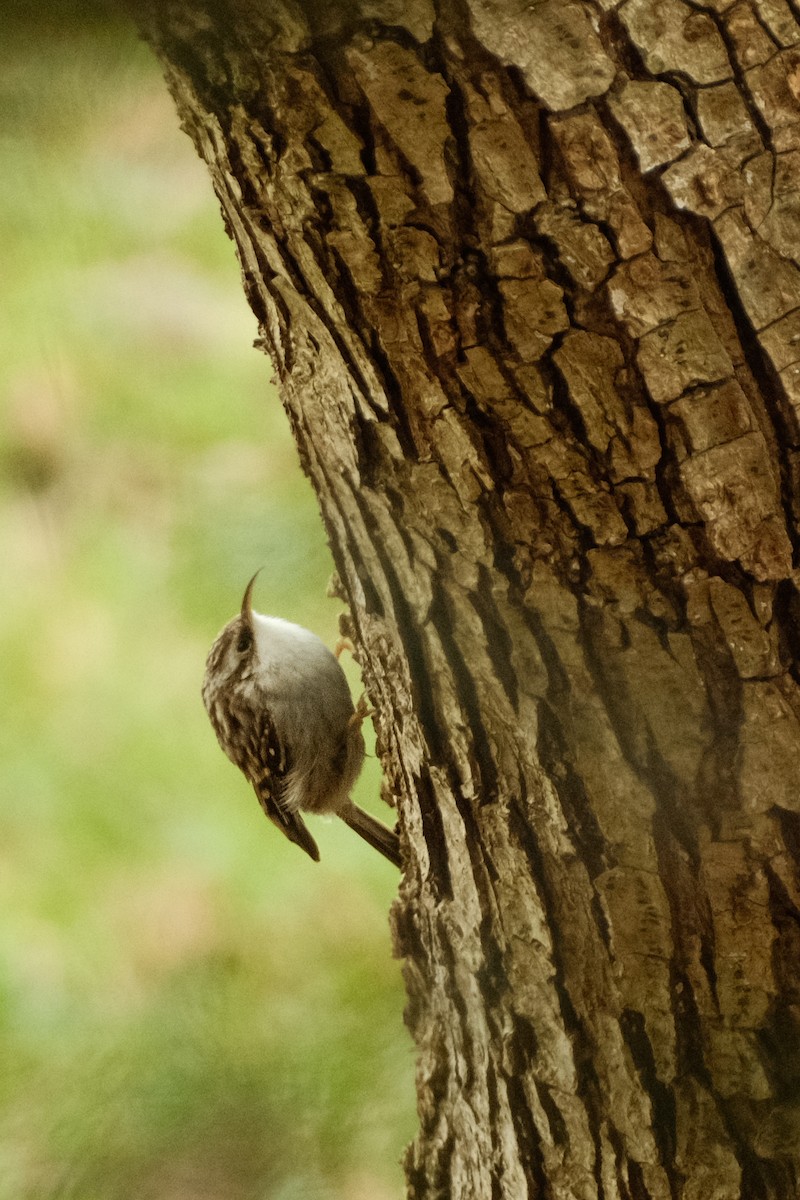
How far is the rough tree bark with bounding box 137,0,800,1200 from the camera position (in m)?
0.95

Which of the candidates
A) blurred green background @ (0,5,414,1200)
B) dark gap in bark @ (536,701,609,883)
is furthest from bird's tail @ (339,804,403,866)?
dark gap in bark @ (536,701,609,883)

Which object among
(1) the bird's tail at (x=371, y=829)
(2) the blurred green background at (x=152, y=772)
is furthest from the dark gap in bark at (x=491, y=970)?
(1) the bird's tail at (x=371, y=829)

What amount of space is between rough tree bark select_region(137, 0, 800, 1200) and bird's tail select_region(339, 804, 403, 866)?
3.33ft

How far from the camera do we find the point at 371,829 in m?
2.51

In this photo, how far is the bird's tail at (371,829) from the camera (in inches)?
96.4

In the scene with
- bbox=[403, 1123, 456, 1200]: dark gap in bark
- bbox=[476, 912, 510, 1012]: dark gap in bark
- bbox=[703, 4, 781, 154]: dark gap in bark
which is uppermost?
bbox=[703, 4, 781, 154]: dark gap in bark

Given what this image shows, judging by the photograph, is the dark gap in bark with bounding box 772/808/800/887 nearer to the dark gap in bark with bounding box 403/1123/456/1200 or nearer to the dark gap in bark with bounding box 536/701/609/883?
the dark gap in bark with bounding box 536/701/609/883

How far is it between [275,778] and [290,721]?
5.4 inches

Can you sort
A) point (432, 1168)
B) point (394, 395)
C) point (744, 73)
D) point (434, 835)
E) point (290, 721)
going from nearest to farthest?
1. point (744, 73)
2. point (394, 395)
3. point (434, 835)
4. point (432, 1168)
5. point (290, 721)

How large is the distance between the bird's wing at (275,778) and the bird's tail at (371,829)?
0.11 metres

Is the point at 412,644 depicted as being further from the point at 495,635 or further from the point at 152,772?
the point at 152,772

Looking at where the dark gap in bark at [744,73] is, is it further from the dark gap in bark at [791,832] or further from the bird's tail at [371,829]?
the bird's tail at [371,829]

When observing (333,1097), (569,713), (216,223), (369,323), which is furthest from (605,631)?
(216,223)

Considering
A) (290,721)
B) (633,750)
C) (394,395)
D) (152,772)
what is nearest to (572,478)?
(394,395)
